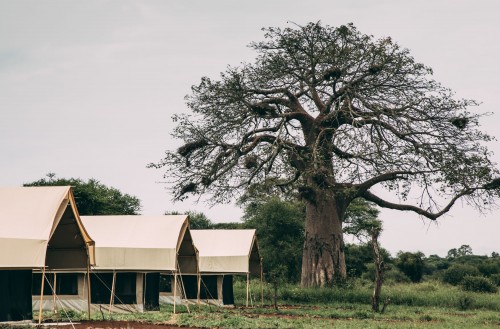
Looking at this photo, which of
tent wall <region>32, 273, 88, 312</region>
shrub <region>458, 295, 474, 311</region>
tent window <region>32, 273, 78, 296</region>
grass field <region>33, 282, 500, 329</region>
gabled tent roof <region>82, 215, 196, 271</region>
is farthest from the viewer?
shrub <region>458, 295, 474, 311</region>

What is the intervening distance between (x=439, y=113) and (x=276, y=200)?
18386 mm

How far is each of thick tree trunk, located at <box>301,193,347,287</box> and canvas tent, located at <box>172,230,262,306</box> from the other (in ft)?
15.5

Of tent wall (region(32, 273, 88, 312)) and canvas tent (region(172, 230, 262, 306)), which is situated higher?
canvas tent (region(172, 230, 262, 306))

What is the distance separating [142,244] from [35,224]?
698cm

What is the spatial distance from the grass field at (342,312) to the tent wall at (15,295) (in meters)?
2.92

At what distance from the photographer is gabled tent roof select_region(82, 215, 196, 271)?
26109 millimetres

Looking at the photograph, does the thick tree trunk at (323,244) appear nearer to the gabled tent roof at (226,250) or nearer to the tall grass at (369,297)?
the tall grass at (369,297)

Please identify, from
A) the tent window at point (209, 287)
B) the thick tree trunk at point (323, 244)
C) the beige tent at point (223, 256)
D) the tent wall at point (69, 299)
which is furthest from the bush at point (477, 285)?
the tent wall at point (69, 299)

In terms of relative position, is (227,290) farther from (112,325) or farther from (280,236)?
(280,236)

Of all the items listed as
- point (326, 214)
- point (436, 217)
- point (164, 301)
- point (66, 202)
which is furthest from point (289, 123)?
point (66, 202)

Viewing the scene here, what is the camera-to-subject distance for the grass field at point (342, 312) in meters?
21.9

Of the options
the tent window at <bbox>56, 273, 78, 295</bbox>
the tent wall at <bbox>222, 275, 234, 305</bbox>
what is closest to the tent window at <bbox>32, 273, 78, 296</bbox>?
the tent window at <bbox>56, 273, 78, 295</bbox>

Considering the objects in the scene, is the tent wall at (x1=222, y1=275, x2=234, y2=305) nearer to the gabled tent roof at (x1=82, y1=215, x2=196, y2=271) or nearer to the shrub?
the gabled tent roof at (x1=82, y1=215, x2=196, y2=271)

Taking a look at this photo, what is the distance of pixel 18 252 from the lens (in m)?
19.1
